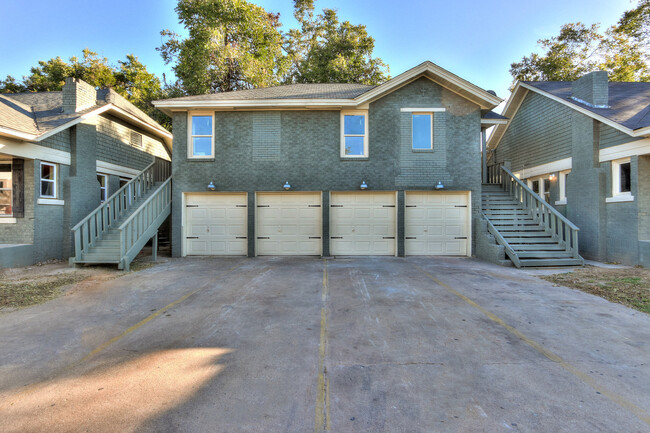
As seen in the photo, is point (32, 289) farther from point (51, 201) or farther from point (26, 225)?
point (51, 201)

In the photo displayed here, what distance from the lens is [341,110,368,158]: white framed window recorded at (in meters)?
10.1

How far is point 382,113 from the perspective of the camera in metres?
10.0

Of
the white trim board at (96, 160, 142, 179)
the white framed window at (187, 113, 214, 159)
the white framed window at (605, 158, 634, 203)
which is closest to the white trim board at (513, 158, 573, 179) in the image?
the white framed window at (605, 158, 634, 203)

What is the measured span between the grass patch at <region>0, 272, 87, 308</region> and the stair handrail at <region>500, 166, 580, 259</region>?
494 inches

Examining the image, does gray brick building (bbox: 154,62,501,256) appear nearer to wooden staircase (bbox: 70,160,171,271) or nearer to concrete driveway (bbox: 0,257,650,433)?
wooden staircase (bbox: 70,160,171,271)

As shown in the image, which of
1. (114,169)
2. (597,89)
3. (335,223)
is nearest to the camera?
(597,89)

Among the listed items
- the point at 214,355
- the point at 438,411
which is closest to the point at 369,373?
the point at 438,411

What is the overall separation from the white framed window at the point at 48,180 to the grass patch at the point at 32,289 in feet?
11.1

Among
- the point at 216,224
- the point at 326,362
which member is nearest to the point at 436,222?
the point at 216,224

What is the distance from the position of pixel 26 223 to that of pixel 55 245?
0.96 m

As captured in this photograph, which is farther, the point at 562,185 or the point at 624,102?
the point at 562,185

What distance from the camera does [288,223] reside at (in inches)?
402

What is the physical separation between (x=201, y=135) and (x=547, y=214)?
1162cm

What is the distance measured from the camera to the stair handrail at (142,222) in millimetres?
7836
